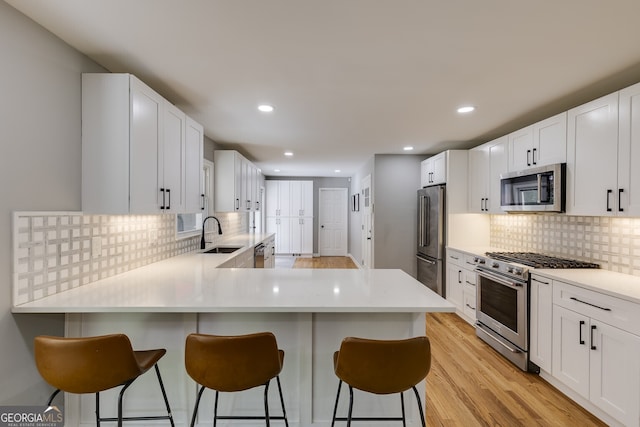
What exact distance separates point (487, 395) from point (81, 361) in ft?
8.75

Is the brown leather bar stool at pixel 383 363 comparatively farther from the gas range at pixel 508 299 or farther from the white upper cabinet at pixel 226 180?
the white upper cabinet at pixel 226 180

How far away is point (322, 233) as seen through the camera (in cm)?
904

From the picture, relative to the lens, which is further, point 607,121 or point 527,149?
point 527,149

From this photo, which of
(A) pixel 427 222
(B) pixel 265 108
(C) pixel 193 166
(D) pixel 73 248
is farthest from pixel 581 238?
(D) pixel 73 248

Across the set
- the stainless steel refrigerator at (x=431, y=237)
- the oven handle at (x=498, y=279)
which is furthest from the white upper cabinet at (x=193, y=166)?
the stainless steel refrigerator at (x=431, y=237)

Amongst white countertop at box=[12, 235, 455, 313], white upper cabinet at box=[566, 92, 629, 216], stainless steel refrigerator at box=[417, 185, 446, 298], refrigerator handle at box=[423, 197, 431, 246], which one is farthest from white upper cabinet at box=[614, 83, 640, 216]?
refrigerator handle at box=[423, 197, 431, 246]

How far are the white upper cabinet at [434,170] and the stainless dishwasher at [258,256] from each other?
2.87 m

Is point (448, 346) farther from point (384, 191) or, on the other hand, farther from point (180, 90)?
point (180, 90)

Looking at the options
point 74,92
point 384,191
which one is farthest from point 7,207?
point 384,191

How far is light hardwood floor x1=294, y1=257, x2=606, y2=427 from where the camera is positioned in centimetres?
208

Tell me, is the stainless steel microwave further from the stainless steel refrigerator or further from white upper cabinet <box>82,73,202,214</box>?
white upper cabinet <box>82,73,202,214</box>

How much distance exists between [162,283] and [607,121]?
135 inches

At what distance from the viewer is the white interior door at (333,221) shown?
898 centimetres

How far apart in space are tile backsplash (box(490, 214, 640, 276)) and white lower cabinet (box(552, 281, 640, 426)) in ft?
2.12
